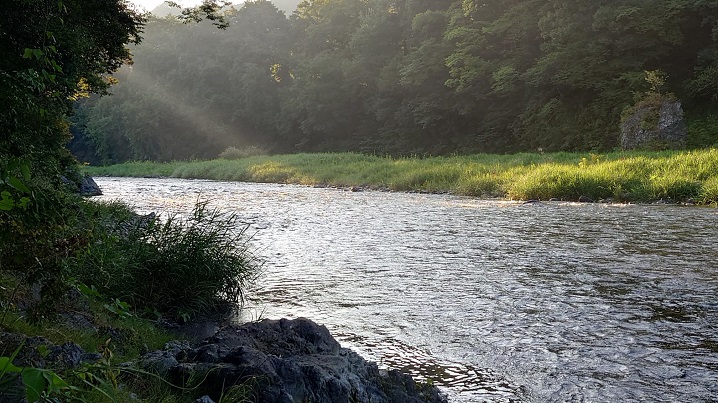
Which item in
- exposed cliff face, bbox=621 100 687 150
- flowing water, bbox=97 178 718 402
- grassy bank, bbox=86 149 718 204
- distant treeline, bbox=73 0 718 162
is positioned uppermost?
distant treeline, bbox=73 0 718 162

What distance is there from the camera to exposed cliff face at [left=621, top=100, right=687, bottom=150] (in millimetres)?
26172

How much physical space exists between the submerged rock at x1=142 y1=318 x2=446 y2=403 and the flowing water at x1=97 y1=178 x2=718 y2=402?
2.26ft

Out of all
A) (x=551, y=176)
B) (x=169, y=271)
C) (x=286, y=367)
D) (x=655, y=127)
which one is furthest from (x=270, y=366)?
(x=655, y=127)

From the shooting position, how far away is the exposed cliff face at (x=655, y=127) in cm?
2617

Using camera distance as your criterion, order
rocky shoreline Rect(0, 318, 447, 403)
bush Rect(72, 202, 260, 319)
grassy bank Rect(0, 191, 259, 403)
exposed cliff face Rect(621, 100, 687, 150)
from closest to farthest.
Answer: grassy bank Rect(0, 191, 259, 403) → rocky shoreline Rect(0, 318, 447, 403) → bush Rect(72, 202, 260, 319) → exposed cliff face Rect(621, 100, 687, 150)

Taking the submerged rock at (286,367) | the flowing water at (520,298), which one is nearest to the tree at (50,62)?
the submerged rock at (286,367)

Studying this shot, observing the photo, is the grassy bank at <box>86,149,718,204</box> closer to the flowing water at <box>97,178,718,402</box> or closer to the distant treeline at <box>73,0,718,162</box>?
the flowing water at <box>97,178,718,402</box>

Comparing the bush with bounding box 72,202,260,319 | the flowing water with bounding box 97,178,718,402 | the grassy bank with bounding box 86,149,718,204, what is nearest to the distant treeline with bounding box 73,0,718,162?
the grassy bank with bounding box 86,149,718,204

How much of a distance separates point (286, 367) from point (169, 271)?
3170mm

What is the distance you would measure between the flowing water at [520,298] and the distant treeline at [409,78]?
20.9 m

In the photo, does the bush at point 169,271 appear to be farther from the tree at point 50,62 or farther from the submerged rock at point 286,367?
the submerged rock at point 286,367

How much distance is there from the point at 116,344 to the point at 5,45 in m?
4.71

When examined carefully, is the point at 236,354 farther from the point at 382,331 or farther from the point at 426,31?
the point at 426,31

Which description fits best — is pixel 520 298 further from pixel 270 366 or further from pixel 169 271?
pixel 270 366
